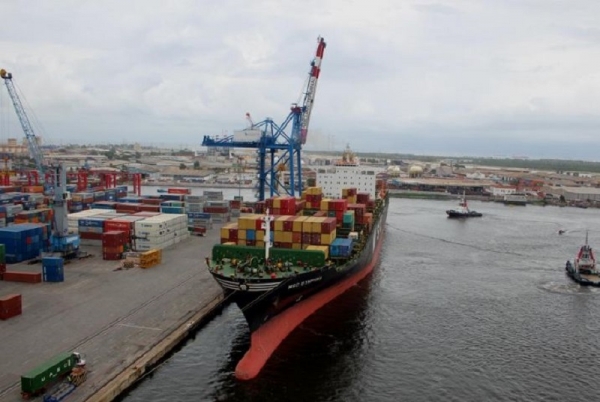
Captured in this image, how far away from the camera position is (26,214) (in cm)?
4144

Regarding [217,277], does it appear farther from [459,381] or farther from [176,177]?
[176,177]

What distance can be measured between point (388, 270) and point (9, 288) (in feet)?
80.8

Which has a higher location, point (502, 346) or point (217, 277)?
point (217, 277)

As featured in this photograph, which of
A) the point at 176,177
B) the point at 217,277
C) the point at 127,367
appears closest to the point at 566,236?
the point at 217,277

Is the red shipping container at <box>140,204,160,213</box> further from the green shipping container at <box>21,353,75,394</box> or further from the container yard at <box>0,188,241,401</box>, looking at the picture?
the green shipping container at <box>21,353,75,394</box>

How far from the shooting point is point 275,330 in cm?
2164

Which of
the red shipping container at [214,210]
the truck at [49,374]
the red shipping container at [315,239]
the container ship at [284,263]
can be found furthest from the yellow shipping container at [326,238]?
the red shipping container at [214,210]

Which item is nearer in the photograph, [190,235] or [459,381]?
[459,381]

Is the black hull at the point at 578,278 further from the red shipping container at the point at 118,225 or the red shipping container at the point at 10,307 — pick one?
the red shipping container at the point at 10,307

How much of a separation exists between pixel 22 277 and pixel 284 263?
1630cm

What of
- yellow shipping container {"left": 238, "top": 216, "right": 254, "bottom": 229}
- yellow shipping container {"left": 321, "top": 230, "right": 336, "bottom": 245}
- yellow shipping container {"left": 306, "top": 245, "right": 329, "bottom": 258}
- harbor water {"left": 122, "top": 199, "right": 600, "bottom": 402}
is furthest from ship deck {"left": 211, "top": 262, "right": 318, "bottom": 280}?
yellow shipping container {"left": 321, "top": 230, "right": 336, "bottom": 245}

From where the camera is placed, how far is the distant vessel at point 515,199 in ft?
335

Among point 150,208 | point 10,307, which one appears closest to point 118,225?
point 150,208

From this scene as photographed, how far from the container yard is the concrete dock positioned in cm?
4
